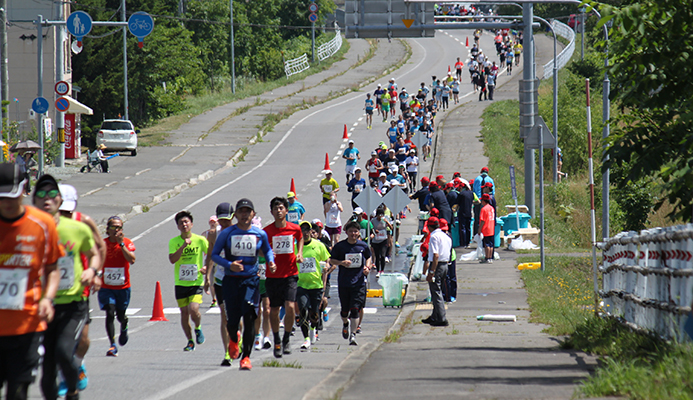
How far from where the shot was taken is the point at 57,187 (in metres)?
7.25

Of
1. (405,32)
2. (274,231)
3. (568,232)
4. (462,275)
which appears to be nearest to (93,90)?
(405,32)

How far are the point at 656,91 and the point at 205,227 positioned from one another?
16615 mm

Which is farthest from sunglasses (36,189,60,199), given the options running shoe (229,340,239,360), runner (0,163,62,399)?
running shoe (229,340,239,360)

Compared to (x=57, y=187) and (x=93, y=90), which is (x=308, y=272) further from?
(x=93, y=90)

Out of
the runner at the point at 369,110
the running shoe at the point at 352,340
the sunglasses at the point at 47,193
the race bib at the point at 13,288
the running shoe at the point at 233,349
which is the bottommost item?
the running shoe at the point at 352,340

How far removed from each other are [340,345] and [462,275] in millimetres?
7438

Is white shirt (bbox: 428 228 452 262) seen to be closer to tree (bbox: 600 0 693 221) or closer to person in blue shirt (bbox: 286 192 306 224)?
person in blue shirt (bbox: 286 192 306 224)

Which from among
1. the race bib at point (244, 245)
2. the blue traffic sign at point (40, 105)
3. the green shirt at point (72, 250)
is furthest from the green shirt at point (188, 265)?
the blue traffic sign at point (40, 105)

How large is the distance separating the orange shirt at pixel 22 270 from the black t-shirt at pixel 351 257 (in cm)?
713

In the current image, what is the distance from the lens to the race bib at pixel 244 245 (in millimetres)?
9625

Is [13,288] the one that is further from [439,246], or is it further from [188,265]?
[439,246]

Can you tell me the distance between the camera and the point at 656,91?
33.3ft

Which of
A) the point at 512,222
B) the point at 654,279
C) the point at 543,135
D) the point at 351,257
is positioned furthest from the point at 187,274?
the point at 512,222

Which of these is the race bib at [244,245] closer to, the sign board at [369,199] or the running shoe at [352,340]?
the running shoe at [352,340]
